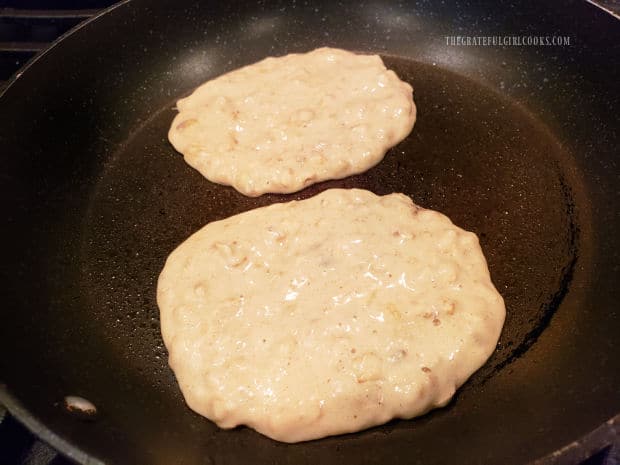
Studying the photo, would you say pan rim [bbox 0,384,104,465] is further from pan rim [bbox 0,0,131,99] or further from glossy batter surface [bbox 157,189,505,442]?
pan rim [bbox 0,0,131,99]

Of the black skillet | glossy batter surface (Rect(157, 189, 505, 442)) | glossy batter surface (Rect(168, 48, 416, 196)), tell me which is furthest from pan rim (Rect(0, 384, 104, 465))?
glossy batter surface (Rect(168, 48, 416, 196))

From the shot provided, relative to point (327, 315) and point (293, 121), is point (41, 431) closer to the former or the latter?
point (327, 315)

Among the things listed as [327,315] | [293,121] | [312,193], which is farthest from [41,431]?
[293,121]

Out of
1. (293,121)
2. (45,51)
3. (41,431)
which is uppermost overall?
(45,51)

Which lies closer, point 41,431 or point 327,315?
point 41,431

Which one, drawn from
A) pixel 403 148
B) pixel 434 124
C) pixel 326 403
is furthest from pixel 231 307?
pixel 434 124

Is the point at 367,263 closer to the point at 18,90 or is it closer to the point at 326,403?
the point at 326,403
